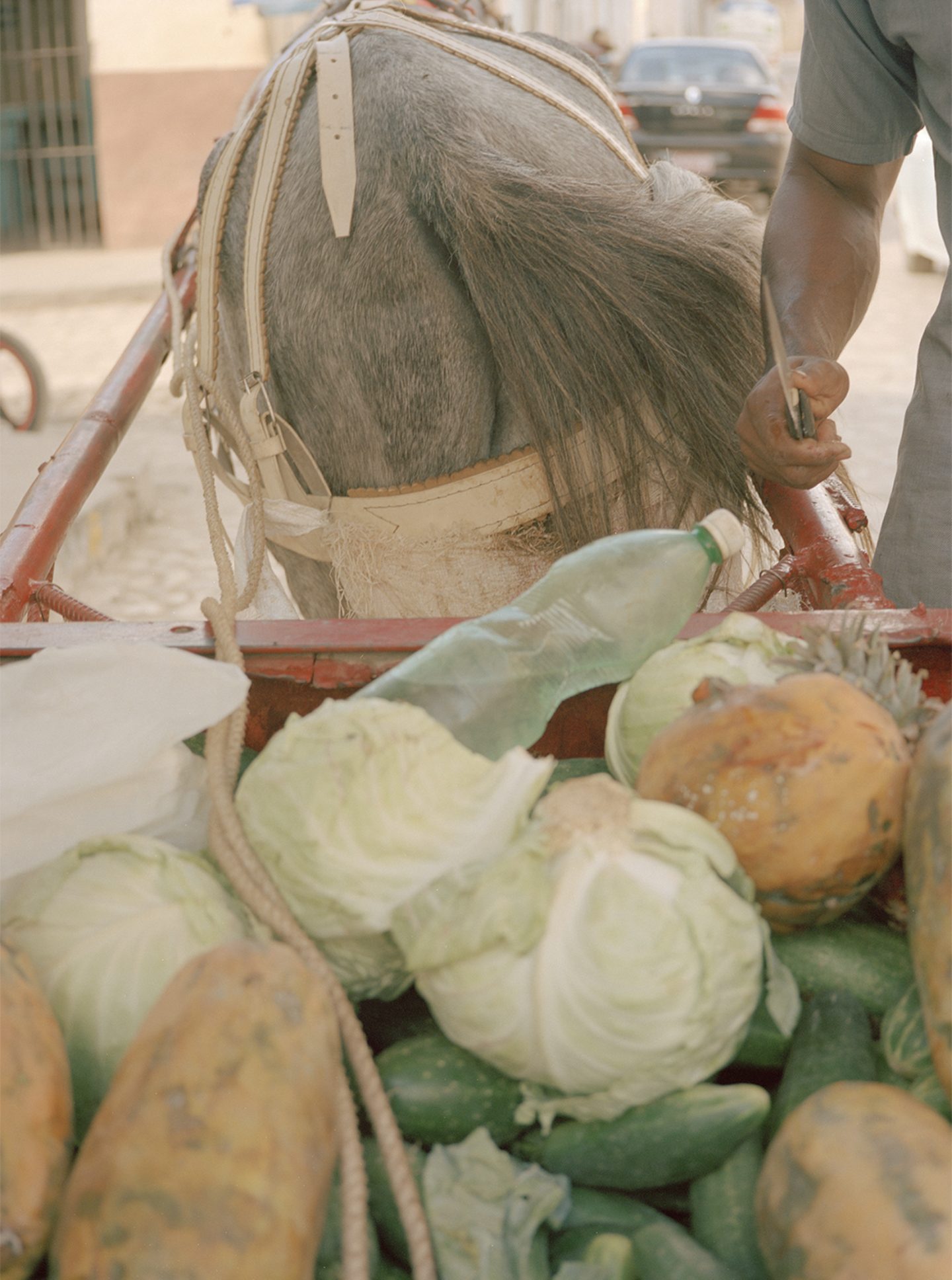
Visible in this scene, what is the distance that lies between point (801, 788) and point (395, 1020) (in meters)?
0.38

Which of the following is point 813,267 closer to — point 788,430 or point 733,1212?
point 788,430

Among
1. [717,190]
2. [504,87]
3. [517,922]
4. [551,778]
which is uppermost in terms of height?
[504,87]

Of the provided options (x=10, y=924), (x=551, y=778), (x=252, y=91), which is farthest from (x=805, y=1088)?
(x=252, y=91)

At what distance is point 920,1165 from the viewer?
68 cm

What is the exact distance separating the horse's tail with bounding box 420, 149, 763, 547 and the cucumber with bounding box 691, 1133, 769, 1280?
4.50 ft

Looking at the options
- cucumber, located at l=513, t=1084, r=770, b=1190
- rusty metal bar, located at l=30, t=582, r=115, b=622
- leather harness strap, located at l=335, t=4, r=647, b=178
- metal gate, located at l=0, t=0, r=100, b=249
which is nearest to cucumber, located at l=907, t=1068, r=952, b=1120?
cucumber, located at l=513, t=1084, r=770, b=1190

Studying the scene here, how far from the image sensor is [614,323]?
6.41ft

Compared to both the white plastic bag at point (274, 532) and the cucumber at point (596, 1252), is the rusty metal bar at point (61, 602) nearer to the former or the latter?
the white plastic bag at point (274, 532)

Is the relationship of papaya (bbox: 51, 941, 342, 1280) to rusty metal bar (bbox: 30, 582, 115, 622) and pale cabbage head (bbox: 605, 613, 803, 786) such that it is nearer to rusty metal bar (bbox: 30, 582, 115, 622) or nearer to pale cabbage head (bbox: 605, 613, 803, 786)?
pale cabbage head (bbox: 605, 613, 803, 786)

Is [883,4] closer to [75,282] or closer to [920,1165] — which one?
[920,1165]

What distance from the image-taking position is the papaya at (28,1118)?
0.68 metres

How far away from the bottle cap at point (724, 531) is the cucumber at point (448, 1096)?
1.96 feet

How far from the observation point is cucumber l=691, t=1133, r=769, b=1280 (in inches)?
29.7

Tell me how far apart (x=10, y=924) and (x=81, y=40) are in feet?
43.6
